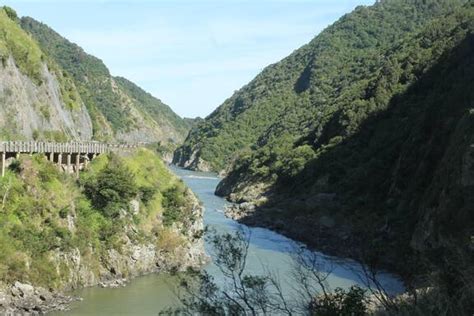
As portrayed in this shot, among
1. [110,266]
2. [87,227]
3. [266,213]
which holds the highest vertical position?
[87,227]

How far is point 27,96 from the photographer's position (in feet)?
226

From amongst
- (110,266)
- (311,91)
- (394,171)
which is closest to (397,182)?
(394,171)

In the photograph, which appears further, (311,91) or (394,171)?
(311,91)

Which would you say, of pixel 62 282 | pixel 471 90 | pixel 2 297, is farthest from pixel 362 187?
pixel 2 297

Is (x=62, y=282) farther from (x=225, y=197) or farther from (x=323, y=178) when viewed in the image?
(x=225, y=197)

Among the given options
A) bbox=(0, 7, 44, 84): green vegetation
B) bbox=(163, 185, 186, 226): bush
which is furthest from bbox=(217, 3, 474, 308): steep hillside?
bbox=(0, 7, 44, 84): green vegetation

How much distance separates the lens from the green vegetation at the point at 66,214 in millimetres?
44406

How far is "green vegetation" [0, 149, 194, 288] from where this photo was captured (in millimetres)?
44406

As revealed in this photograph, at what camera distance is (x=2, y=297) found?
40438mm

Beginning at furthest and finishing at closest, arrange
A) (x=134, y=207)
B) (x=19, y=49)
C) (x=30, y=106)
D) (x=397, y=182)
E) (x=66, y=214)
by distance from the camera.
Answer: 1. (x=397, y=182)
2. (x=19, y=49)
3. (x=30, y=106)
4. (x=134, y=207)
5. (x=66, y=214)

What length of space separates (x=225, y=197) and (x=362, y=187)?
39.7 m

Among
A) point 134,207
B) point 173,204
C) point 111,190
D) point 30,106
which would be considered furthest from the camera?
point 30,106

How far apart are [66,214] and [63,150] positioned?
798 cm

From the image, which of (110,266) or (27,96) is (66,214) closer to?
(110,266)
